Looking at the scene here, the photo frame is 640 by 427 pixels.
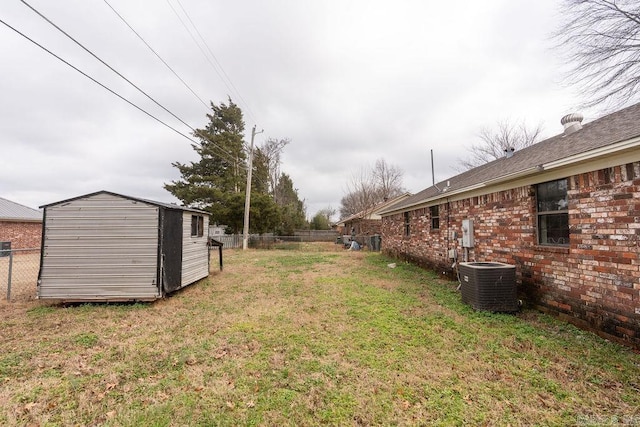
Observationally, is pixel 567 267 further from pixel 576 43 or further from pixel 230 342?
pixel 576 43

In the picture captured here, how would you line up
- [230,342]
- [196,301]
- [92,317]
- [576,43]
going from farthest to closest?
1. [576,43]
2. [196,301]
3. [92,317]
4. [230,342]

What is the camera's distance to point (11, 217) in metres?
16.0

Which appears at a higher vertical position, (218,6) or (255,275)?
(218,6)

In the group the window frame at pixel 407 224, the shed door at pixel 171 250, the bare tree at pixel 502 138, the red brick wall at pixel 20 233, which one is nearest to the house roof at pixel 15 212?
the red brick wall at pixel 20 233

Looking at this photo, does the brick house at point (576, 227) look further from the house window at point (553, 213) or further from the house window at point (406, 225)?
the house window at point (406, 225)

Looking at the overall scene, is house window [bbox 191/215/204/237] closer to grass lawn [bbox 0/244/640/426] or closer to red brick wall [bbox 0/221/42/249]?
grass lawn [bbox 0/244/640/426]

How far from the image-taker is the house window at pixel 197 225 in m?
7.65

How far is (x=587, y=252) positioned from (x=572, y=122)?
4.69 m

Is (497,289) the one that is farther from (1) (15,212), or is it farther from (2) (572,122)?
(1) (15,212)

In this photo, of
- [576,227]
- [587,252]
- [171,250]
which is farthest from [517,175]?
[171,250]

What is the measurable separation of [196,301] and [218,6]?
7.84 metres

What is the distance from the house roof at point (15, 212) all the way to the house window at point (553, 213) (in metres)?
25.3

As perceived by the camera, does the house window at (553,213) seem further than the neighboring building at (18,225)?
No

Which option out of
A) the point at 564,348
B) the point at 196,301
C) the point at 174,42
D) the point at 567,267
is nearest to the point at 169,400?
the point at 196,301
